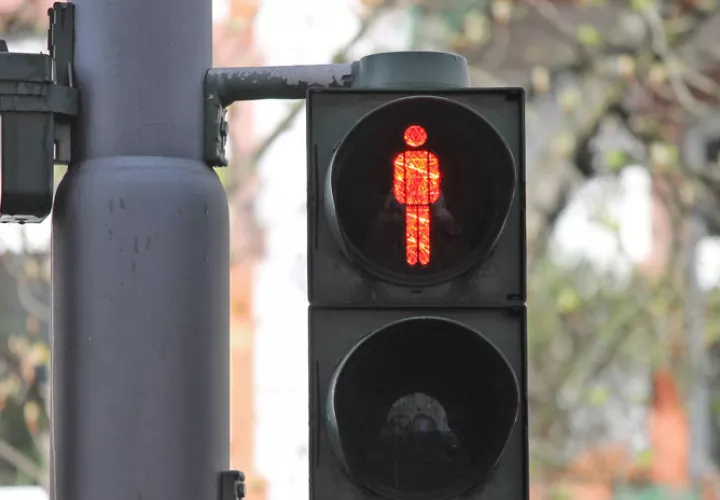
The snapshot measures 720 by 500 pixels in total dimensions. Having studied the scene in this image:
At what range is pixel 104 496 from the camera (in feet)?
9.27

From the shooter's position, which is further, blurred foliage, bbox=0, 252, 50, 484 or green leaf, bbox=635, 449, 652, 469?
green leaf, bbox=635, 449, 652, 469

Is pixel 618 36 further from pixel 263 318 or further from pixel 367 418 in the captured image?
pixel 367 418

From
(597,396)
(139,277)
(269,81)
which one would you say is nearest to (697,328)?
(597,396)

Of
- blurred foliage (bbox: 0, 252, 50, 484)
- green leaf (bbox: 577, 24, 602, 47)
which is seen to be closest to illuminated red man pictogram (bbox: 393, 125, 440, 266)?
blurred foliage (bbox: 0, 252, 50, 484)

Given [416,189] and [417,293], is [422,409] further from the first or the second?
[416,189]

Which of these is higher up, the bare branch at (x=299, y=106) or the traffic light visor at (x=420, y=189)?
the bare branch at (x=299, y=106)

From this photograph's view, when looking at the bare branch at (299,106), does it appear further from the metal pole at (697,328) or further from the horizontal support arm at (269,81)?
the horizontal support arm at (269,81)

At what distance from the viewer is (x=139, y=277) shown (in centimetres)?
285

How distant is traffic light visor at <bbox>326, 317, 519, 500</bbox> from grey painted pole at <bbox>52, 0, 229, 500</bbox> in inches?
14.9

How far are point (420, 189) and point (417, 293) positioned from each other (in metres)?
0.23

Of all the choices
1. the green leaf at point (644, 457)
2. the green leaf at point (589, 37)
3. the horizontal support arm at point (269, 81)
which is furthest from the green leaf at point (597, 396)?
the horizontal support arm at point (269, 81)

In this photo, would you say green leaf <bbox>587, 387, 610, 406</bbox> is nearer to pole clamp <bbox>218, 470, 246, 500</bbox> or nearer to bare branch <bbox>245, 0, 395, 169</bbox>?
bare branch <bbox>245, 0, 395, 169</bbox>

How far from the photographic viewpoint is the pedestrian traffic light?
2705 millimetres

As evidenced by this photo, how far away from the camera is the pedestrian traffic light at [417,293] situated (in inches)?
106
